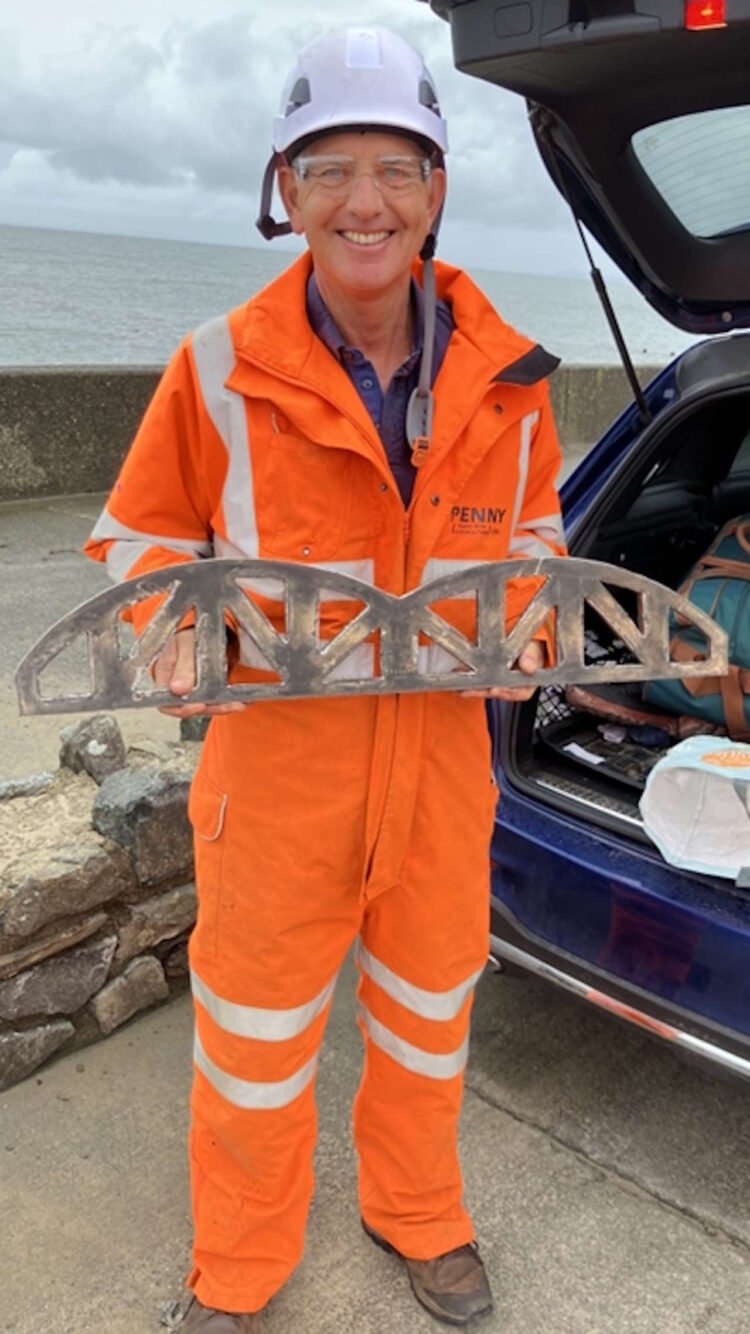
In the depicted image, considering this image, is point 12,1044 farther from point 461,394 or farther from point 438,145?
point 438,145

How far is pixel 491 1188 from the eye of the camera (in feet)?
7.42

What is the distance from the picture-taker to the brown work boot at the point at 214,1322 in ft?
6.22

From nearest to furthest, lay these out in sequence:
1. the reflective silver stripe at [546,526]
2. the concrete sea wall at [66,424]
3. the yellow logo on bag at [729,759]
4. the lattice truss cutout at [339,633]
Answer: the lattice truss cutout at [339,633], the reflective silver stripe at [546,526], the yellow logo on bag at [729,759], the concrete sea wall at [66,424]

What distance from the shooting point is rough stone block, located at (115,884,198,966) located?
2.62 meters

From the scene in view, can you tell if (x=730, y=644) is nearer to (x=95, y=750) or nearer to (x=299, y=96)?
(x=95, y=750)

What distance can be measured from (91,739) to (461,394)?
1603mm

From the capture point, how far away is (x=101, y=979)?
2568 mm

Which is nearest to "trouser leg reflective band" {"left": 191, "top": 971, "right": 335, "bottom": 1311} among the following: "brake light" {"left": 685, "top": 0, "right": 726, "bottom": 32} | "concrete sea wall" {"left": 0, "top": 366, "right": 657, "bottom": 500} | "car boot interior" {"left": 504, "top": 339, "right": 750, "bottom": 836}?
"car boot interior" {"left": 504, "top": 339, "right": 750, "bottom": 836}

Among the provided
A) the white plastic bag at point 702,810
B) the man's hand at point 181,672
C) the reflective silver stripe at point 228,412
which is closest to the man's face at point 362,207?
the reflective silver stripe at point 228,412

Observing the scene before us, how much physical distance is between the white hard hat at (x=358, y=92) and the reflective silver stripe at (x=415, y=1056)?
1.39 metres

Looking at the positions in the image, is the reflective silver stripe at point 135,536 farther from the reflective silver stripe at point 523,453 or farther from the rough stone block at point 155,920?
the rough stone block at point 155,920

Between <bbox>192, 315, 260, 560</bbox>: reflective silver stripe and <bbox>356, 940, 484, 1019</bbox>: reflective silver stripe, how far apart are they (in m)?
0.74

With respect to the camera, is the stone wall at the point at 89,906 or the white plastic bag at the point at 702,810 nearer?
the white plastic bag at the point at 702,810

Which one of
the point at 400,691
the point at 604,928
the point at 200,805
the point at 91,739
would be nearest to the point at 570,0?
the point at 400,691
